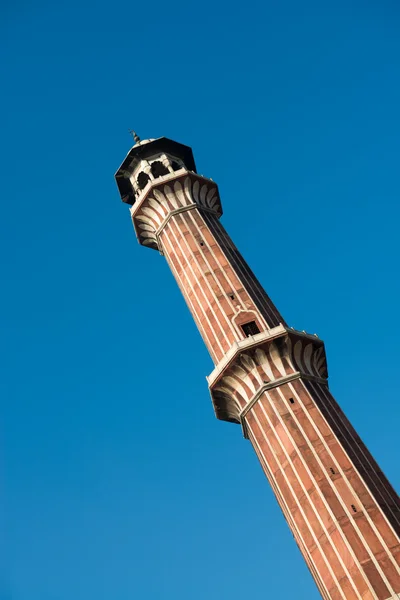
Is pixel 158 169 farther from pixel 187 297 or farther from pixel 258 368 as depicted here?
pixel 258 368

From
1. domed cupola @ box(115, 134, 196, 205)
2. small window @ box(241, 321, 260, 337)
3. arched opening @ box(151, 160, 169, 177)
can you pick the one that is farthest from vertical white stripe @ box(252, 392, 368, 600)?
arched opening @ box(151, 160, 169, 177)

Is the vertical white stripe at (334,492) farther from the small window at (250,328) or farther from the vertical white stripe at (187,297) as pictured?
the vertical white stripe at (187,297)

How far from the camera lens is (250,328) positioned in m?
38.6

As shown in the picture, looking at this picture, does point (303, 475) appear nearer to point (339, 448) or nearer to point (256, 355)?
point (339, 448)

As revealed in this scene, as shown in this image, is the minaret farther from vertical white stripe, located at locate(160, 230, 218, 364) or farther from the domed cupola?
the domed cupola

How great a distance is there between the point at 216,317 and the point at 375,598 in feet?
62.0

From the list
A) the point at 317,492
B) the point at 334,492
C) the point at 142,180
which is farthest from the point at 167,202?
the point at 334,492

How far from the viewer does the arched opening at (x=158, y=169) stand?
175 ft

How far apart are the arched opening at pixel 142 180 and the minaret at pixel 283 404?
239 centimetres

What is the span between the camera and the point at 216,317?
40.0 metres

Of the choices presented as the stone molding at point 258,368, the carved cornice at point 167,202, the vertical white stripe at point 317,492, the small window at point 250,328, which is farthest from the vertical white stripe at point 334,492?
the carved cornice at point 167,202

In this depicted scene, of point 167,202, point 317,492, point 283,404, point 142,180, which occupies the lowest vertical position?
point 317,492

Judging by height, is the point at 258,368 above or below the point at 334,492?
above

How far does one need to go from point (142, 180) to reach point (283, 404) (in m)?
26.6
